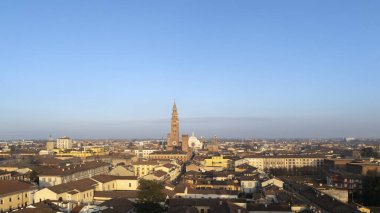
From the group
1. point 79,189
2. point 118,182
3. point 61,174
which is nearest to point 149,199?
point 79,189

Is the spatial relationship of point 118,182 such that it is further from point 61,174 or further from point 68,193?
point 68,193

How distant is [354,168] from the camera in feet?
178

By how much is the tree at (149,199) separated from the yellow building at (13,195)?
9393 mm

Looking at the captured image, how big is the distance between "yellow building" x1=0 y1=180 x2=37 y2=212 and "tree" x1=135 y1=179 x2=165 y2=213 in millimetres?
9393

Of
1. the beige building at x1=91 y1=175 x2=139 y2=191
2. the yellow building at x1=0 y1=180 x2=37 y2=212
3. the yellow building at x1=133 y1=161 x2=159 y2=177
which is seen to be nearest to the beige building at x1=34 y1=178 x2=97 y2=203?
the yellow building at x1=0 y1=180 x2=37 y2=212

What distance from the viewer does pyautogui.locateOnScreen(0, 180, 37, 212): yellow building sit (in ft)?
86.7

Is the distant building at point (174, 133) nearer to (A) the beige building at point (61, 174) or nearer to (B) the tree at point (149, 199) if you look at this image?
(A) the beige building at point (61, 174)

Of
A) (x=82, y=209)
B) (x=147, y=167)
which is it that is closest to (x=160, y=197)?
(x=82, y=209)

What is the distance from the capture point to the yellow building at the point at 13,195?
26.4 metres

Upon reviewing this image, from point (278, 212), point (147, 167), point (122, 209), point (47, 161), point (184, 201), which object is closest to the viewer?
point (278, 212)

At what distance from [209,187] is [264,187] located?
180 inches

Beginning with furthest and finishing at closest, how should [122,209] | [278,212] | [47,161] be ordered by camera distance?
1. [47,161]
2. [122,209]
3. [278,212]

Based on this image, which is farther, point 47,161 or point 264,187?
point 47,161

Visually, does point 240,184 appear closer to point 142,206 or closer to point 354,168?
point 142,206
